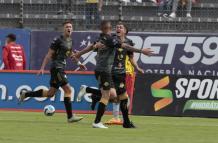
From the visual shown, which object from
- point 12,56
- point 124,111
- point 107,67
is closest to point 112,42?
point 107,67

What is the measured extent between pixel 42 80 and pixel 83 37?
4092 mm

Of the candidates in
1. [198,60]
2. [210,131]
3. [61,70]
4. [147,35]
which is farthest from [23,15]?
[210,131]

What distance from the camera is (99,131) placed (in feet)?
43.5

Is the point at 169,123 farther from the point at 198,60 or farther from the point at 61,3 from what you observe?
the point at 61,3

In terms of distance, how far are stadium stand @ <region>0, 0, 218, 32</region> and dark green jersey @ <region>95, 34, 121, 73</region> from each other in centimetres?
1019

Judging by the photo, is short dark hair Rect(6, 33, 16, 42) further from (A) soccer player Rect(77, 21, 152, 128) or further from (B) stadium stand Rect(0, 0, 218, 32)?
(A) soccer player Rect(77, 21, 152, 128)

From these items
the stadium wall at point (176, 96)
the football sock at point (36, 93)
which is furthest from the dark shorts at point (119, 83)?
the stadium wall at point (176, 96)

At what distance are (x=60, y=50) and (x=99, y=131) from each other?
9.10 ft

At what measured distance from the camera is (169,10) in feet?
81.5

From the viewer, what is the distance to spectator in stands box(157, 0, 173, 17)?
81.0 feet

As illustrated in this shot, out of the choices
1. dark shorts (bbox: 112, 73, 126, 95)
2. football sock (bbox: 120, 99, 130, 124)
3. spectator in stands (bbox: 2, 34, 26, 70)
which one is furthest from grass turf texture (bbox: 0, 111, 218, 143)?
spectator in stands (bbox: 2, 34, 26, 70)

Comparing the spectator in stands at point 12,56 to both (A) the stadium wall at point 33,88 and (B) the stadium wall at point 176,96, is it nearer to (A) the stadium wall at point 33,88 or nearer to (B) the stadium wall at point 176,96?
(A) the stadium wall at point 33,88

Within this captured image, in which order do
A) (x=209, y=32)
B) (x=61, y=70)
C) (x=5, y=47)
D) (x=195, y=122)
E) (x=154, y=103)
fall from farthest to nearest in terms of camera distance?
(x=209, y=32), (x=5, y=47), (x=154, y=103), (x=195, y=122), (x=61, y=70)

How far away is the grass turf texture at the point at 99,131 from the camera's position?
11.7 meters
